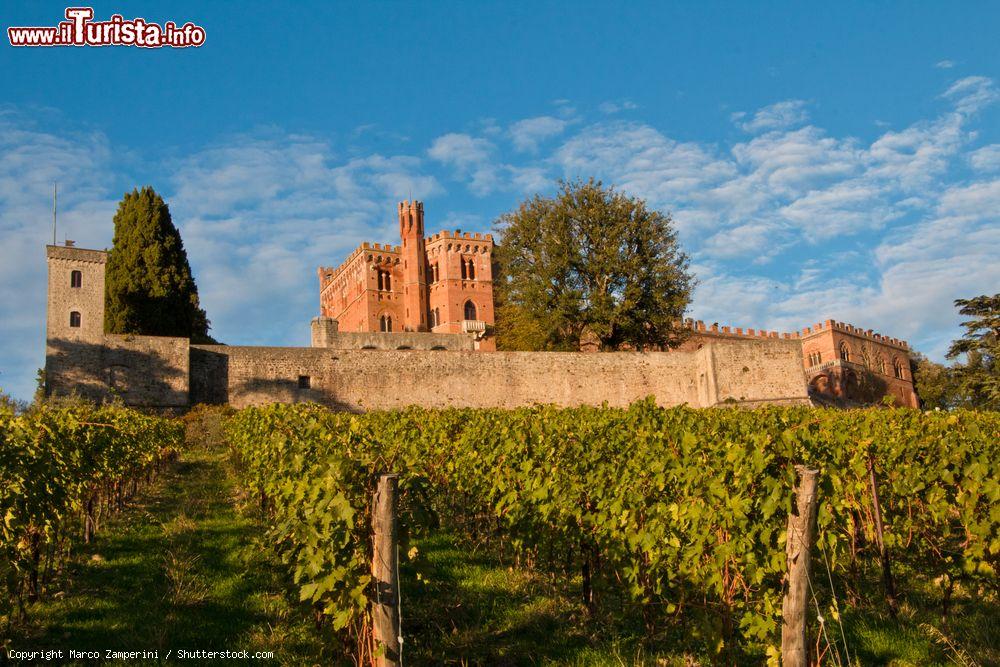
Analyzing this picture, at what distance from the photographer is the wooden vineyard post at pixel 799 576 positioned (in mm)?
4402

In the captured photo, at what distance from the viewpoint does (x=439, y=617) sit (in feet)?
18.4

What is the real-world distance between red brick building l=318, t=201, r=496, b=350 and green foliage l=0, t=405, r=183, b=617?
4417 centimetres

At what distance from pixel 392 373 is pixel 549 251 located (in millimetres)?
9025

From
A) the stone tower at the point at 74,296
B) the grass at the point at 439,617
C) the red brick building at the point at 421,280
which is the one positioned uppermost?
the red brick building at the point at 421,280

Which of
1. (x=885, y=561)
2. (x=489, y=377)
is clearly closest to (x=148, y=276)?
(x=489, y=377)

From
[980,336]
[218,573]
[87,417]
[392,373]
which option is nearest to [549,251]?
[392,373]

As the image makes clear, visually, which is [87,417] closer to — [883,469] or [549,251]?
[883,469]

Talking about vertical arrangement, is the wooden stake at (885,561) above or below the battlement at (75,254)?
below

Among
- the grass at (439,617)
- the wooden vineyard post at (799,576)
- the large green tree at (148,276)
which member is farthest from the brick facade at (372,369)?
the wooden vineyard post at (799,576)

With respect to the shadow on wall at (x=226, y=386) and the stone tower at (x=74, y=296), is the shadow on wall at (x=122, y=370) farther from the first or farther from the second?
the shadow on wall at (x=226, y=386)

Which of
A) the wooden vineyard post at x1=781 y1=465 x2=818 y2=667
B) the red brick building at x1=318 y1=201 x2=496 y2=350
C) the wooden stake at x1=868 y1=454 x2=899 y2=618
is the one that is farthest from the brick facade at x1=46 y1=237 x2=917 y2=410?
the wooden vineyard post at x1=781 y1=465 x2=818 y2=667

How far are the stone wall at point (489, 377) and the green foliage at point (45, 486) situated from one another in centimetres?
1857

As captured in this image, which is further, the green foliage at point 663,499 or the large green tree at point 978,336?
the large green tree at point 978,336

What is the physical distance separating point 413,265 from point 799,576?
5171 centimetres
